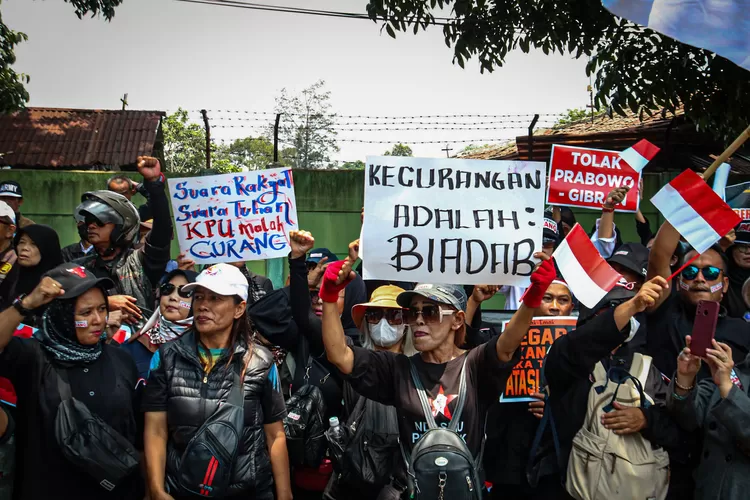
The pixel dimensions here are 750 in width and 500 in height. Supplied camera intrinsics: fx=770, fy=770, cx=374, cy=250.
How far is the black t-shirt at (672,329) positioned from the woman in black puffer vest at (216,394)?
2.44m

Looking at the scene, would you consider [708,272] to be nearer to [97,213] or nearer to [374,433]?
[374,433]

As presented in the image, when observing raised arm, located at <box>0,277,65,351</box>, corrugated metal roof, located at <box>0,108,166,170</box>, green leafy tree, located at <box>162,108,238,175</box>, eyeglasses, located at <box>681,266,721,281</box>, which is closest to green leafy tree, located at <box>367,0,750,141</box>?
eyeglasses, located at <box>681,266,721,281</box>

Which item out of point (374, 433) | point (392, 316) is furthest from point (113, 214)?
point (374, 433)

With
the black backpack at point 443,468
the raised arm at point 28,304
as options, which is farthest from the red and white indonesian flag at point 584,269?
the raised arm at point 28,304

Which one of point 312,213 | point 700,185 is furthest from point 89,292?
point 312,213

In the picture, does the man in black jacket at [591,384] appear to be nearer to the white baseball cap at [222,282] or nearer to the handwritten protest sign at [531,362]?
the handwritten protest sign at [531,362]

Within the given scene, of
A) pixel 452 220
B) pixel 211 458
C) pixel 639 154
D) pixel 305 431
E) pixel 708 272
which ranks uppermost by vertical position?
pixel 639 154

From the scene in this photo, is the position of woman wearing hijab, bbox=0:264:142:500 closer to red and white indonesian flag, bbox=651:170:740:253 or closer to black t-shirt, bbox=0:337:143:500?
black t-shirt, bbox=0:337:143:500

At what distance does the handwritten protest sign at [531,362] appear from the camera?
468cm

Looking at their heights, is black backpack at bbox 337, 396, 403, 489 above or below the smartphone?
below

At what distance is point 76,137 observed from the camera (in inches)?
801

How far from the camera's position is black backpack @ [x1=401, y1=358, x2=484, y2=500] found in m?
3.56

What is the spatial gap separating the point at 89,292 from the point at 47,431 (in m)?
0.75

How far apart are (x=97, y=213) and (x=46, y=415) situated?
1730 millimetres
